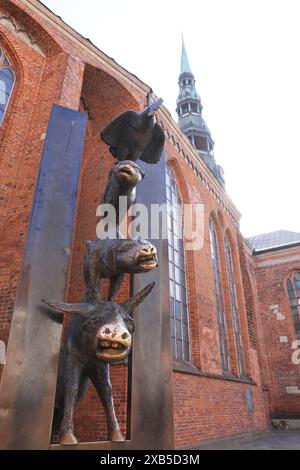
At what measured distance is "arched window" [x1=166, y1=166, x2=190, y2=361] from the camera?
886cm

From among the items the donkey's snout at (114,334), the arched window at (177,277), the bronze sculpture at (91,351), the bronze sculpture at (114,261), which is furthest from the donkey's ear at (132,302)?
the arched window at (177,277)

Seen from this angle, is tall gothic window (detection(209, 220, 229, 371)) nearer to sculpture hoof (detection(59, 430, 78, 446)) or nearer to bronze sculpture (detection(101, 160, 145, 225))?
bronze sculpture (detection(101, 160, 145, 225))

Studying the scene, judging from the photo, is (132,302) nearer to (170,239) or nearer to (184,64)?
(170,239)

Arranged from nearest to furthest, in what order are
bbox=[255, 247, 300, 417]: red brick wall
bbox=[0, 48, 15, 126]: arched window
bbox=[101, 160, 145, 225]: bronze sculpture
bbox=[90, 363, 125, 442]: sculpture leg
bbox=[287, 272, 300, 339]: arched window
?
bbox=[90, 363, 125, 442]: sculpture leg → bbox=[101, 160, 145, 225]: bronze sculpture → bbox=[0, 48, 15, 126]: arched window → bbox=[255, 247, 300, 417]: red brick wall → bbox=[287, 272, 300, 339]: arched window

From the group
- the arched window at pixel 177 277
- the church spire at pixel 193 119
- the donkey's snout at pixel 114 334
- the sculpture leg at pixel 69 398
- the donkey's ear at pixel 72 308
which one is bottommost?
the sculpture leg at pixel 69 398

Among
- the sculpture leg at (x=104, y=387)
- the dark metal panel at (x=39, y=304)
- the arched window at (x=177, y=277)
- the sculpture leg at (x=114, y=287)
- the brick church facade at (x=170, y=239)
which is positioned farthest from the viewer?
the arched window at (x=177, y=277)

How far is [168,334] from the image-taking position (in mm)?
2100

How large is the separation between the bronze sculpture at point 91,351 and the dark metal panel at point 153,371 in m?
0.14

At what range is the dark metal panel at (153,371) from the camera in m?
1.77

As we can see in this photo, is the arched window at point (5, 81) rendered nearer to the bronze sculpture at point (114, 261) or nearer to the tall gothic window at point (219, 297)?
the bronze sculpture at point (114, 261)

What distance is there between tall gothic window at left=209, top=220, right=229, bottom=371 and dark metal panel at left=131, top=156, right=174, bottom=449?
982 centimetres

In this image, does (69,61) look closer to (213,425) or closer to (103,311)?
(103,311)

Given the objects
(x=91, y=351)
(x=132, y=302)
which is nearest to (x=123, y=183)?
(x=132, y=302)

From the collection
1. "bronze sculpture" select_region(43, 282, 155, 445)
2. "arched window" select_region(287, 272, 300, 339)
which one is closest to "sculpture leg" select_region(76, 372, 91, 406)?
"bronze sculpture" select_region(43, 282, 155, 445)
